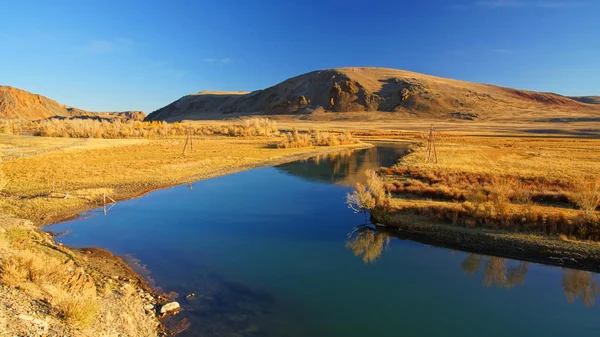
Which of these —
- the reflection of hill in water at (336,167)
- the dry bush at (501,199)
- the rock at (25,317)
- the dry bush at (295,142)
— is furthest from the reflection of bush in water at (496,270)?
the dry bush at (295,142)

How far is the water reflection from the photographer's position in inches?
380

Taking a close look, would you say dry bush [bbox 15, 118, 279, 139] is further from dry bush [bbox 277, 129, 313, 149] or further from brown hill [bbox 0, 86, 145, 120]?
brown hill [bbox 0, 86, 145, 120]

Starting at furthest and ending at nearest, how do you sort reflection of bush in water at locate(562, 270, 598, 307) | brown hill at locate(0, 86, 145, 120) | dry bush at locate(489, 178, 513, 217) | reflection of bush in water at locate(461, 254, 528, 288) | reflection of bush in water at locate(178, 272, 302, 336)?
brown hill at locate(0, 86, 145, 120) → dry bush at locate(489, 178, 513, 217) → reflection of bush in water at locate(461, 254, 528, 288) → reflection of bush in water at locate(562, 270, 598, 307) → reflection of bush in water at locate(178, 272, 302, 336)

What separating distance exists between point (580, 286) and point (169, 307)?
10069 millimetres

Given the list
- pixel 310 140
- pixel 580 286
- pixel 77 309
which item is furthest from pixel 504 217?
pixel 310 140

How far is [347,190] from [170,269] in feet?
44.9

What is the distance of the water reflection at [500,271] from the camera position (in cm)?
966

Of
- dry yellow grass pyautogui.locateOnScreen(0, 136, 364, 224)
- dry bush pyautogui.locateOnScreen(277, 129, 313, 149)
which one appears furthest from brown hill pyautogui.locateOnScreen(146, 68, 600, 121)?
dry yellow grass pyautogui.locateOnScreen(0, 136, 364, 224)

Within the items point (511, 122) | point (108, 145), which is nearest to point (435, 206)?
point (108, 145)

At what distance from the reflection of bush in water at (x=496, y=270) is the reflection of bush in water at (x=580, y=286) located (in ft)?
3.21

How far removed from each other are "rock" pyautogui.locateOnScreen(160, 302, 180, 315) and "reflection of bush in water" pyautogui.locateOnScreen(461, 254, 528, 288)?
303 inches

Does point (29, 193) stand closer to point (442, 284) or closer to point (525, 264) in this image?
point (442, 284)

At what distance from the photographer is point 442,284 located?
10.1 metres

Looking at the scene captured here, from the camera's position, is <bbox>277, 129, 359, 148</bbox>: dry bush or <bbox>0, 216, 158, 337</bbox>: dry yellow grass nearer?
<bbox>0, 216, 158, 337</bbox>: dry yellow grass
